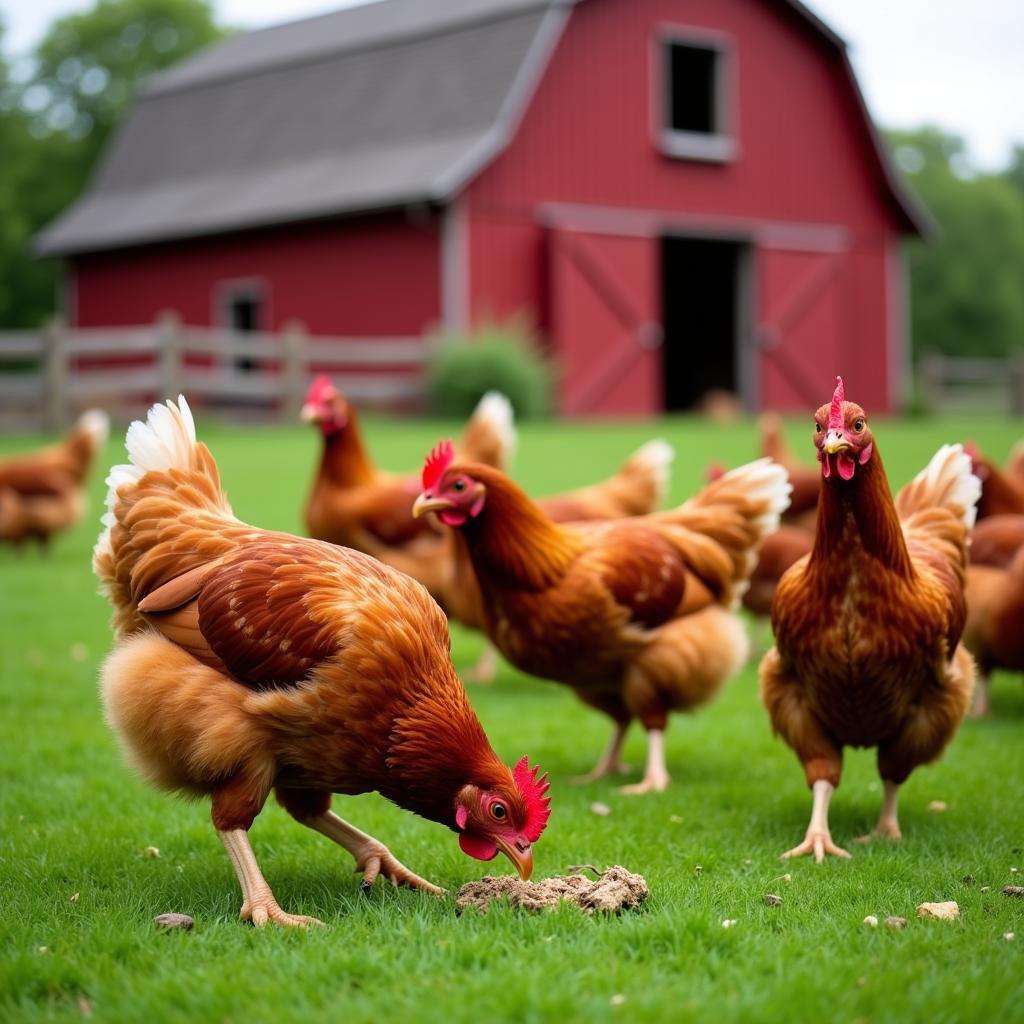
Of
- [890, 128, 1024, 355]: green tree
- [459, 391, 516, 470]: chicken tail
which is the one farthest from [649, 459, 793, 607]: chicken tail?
[890, 128, 1024, 355]: green tree

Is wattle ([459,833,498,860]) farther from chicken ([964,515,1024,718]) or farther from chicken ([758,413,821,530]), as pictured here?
chicken ([758,413,821,530])

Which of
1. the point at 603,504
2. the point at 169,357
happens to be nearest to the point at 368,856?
the point at 603,504

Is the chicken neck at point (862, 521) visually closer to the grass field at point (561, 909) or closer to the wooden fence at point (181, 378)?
the grass field at point (561, 909)

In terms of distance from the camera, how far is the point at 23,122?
49094mm

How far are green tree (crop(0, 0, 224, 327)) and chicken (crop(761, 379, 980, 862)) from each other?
4449cm

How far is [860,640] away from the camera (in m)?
5.16

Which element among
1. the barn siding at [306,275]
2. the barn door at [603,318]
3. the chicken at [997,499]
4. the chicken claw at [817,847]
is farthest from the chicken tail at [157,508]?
the barn door at [603,318]

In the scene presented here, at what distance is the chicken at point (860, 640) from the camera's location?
5.10 metres

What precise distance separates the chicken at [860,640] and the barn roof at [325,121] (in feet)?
60.9

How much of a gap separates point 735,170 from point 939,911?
24.3 metres

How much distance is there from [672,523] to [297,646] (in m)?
3.11

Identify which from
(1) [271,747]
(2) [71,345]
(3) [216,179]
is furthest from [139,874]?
(3) [216,179]

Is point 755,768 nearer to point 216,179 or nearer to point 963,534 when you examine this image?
point 963,534

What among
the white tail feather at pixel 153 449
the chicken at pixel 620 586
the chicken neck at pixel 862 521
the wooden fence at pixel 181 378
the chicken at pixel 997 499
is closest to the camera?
the white tail feather at pixel 153 449
